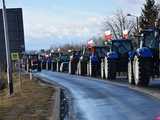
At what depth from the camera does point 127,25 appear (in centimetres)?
13938

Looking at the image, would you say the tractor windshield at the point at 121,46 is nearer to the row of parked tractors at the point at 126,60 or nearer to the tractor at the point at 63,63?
the row of parked tractors at the point at 126,60

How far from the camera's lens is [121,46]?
4006 cm

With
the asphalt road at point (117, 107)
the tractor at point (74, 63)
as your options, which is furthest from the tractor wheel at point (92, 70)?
the asphalt road at point (117, 107)

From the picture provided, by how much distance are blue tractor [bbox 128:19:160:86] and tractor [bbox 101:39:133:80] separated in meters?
9.18

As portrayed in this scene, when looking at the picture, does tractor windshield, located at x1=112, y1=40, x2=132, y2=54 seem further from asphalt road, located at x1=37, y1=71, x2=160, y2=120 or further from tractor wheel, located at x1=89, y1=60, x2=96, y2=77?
asphalt road, located at x1=37, y1=71, x2=160, y2=120

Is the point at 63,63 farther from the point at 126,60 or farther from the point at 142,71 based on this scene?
the point at 142,71

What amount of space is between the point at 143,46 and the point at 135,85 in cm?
217

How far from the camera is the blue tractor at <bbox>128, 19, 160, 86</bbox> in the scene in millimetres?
28375

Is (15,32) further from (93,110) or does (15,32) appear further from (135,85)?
(93,110)

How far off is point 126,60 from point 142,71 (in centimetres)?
1103

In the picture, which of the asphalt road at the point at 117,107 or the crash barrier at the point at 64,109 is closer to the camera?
the asphalt road at the point at 117,107

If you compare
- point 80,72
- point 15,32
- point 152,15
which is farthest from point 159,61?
point 152,15

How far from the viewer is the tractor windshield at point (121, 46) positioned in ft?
131

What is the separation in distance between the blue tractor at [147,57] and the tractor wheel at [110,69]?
30.1 ft
